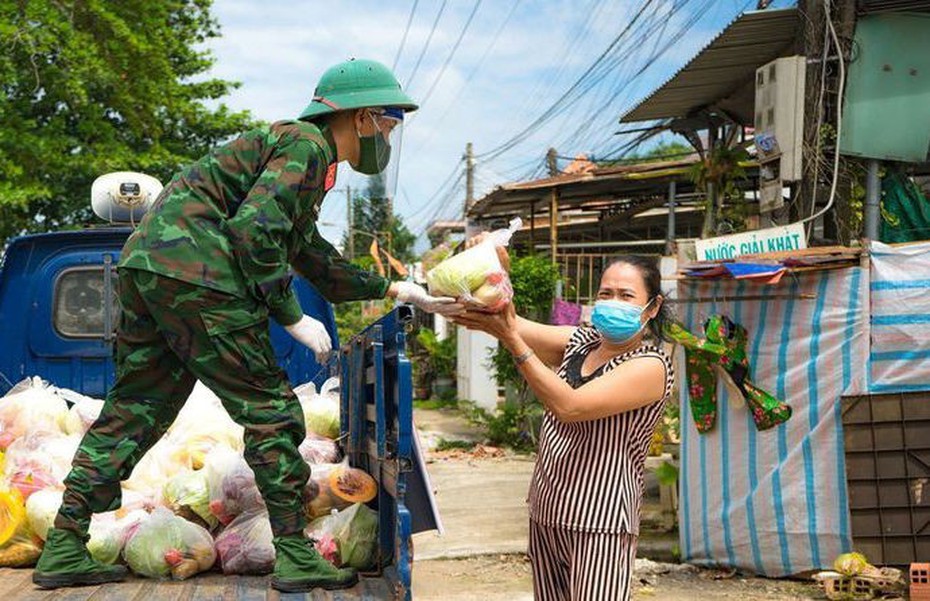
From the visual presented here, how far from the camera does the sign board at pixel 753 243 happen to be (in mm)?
6706

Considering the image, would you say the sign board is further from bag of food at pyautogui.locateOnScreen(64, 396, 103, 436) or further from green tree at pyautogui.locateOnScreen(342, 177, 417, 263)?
green tree at pyautogui.locateOnScreen(342, 177, 417, 263)

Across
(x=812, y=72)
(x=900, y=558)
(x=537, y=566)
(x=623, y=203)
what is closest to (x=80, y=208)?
(x=623, y=203)

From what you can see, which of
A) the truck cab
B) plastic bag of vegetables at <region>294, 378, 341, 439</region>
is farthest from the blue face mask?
the truck cab

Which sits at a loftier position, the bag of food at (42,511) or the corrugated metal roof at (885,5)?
the corrugated metal roof at (885,5)

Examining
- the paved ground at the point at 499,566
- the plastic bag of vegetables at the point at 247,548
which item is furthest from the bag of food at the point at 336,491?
the paved ground at the point at 499,566

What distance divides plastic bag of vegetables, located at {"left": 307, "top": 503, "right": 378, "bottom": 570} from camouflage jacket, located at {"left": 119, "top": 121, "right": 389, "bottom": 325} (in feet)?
2.04

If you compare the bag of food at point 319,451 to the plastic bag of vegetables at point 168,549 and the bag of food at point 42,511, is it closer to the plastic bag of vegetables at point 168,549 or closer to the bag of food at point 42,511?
the plastic bag of vegetables at point 168,549

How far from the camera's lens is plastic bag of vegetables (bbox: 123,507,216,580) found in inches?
115

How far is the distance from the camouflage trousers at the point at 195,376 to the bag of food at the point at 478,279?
0.54m

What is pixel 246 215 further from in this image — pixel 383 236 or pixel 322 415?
pixel 383 236

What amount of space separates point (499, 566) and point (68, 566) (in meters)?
4.42

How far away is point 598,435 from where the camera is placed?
9.39 feet

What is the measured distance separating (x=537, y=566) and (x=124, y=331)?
1438 millimetres

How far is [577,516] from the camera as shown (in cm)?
281
